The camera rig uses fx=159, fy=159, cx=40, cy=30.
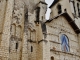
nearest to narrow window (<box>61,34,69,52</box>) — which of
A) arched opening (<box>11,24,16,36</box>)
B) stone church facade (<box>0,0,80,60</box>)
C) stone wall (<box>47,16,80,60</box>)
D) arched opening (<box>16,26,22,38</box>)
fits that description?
stone church facade (<box>0,0,80,60</box>)

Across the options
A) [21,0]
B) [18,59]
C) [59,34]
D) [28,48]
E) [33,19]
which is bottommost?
[18,59]

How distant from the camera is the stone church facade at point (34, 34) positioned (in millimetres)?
10184

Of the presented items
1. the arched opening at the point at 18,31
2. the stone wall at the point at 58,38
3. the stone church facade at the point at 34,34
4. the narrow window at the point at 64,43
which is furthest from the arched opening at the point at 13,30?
the narrow window at the point at 64,43

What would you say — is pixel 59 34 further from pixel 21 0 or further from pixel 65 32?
pixel 21 0

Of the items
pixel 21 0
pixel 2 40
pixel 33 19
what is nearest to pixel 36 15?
pixel 33 19

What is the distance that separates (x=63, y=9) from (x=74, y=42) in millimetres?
5271

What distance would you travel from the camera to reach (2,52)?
9.35 m

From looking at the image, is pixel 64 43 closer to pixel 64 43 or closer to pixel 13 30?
pixel 64 43

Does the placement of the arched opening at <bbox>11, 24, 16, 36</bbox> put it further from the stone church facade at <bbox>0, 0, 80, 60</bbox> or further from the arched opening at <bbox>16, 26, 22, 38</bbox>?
the arched opening at <bbox>16, 26, 22, 38</bbox>

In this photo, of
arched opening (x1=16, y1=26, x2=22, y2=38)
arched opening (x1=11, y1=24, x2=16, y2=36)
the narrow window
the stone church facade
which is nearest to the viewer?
the stone church facade

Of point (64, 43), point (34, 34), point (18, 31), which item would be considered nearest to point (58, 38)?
point (64, 43)

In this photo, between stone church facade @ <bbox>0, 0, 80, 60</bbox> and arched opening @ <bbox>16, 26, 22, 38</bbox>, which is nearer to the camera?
stone church facade @ <bbox>0, 0, 80, 60</bbox>

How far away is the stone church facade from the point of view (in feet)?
33.4

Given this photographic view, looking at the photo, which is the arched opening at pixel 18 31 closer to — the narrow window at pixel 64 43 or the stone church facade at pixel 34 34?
the stone church facade at pixel 34 34
